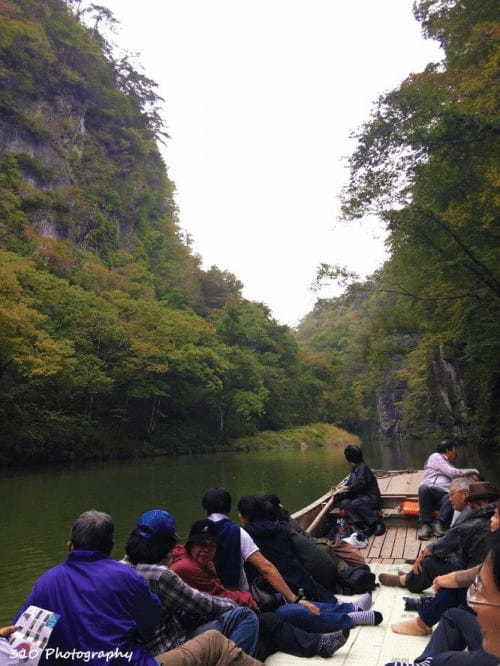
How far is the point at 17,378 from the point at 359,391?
37.1 m

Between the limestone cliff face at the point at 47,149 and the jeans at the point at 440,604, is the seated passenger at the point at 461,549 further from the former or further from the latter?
the limestone cliff face at the point at 47,149

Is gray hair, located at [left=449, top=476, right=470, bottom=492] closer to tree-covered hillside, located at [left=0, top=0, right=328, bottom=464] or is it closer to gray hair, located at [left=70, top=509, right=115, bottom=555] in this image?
gray hair, located at [left=70, top=509, right=115, bottom=555]

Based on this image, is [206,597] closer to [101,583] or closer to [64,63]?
[101,583]

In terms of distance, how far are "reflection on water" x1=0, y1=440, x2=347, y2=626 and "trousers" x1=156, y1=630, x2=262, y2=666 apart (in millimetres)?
4003

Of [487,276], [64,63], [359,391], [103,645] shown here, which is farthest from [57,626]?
[359,391]

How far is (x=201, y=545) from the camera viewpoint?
3070mm

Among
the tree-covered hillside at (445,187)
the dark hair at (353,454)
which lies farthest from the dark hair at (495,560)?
the tree-covered hillside at (445,187)

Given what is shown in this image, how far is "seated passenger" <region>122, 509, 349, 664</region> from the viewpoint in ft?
8.81

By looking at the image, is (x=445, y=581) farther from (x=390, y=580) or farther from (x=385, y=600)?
(x=390, y=580)

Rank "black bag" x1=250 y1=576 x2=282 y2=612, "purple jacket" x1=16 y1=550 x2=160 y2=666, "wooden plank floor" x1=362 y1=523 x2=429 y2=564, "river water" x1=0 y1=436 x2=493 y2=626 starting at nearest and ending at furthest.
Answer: "purple jacket" x1=16 y1=550 x2=160 y2=666 < "black bag" x1=250 y1=576 x2=282 y2=612 < "wooden plank floor" x1=362 y1=523 x2=429 y2=564 < "river water" x1=0 y1=436 x2=493 y2=626

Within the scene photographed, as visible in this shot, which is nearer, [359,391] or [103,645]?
[103,645]

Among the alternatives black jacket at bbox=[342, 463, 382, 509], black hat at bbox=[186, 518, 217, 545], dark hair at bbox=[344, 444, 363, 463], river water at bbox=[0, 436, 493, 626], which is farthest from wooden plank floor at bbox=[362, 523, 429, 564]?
river water at bbox=[0, 436, 493, 626]

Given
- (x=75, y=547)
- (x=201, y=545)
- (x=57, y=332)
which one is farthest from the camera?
(x=57, y=332)

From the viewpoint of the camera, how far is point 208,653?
8.50 ft
